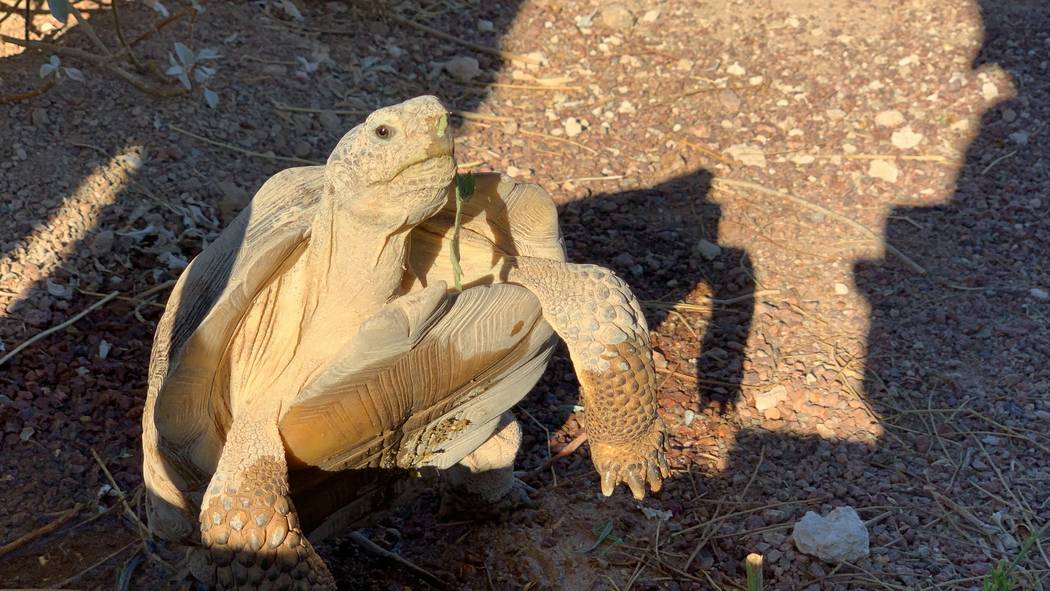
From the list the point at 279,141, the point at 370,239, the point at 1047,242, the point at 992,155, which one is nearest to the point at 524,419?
the point at 370,239

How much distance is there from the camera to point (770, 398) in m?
3.41

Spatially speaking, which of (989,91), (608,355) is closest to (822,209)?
(989,91)

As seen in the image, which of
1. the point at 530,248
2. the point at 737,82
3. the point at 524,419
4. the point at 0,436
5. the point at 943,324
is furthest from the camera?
the point at 737,82

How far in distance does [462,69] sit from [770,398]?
269cm

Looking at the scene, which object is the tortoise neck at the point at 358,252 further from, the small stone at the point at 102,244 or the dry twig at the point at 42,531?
the small stone at the point at 102,244

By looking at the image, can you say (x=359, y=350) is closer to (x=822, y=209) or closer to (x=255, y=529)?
(x=255, y=529)

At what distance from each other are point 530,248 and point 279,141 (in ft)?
7.36

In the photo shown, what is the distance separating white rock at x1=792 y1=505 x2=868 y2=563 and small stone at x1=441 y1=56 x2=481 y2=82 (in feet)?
10.6

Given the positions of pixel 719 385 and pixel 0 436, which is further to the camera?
pixel 719 385

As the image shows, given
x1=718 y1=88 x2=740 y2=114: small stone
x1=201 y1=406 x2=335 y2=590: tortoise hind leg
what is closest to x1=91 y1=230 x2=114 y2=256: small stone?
x1=201 y1=406 x2=335 y2=590: tortoise hind leg

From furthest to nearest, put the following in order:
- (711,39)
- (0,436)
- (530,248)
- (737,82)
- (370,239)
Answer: (711,39) < (737,82) < (0,436) < (530,248) < (370,239)

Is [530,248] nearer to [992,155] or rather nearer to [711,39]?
[992,155]

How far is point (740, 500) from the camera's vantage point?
3037 mm

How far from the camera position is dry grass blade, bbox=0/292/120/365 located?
3.19 meters
